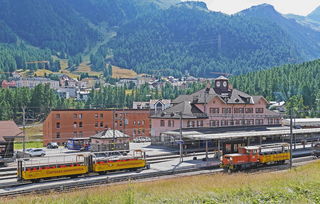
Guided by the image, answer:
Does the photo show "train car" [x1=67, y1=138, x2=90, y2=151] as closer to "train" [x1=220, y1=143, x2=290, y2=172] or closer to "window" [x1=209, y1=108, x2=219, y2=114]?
"window" [x1=209, y1=108, x2=219, y2=114]

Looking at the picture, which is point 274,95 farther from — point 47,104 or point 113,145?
point 113,145

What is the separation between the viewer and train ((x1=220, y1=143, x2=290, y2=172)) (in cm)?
4555

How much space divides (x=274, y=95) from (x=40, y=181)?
140096 mm

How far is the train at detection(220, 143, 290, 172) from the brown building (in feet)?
106

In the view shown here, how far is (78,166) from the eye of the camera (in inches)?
1593

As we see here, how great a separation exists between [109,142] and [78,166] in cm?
2169

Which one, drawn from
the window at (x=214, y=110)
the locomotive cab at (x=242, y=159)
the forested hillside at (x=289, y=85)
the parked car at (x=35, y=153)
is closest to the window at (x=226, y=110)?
the window at (x=214, y=110)

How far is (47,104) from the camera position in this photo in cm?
13900

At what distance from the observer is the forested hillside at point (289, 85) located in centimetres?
14612

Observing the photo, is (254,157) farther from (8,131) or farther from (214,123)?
(8,131)

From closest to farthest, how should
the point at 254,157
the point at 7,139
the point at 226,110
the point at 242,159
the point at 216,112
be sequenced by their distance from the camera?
the point at 242,159 → the point at 254,157 → the point at 7,139 → the point at 216,112 → the point at 226,110

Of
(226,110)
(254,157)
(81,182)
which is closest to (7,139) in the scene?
(81,182)

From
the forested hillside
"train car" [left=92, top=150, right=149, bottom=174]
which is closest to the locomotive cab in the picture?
"train car" [left=92, top=150, right=149, bottom=174]

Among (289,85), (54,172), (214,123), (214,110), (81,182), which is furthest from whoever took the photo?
(289,85)
